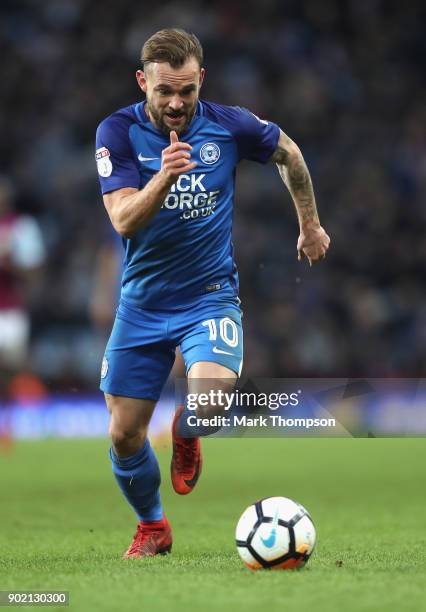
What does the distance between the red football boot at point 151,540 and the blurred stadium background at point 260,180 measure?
618 cm

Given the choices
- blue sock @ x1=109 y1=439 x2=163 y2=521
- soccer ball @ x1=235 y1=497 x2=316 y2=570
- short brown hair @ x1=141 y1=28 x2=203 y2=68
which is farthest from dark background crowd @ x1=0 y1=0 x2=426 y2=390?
soccer ball @ x1=235 y1=497 x2=316 y2=570

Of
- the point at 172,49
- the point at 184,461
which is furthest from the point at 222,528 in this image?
the point at 172,49

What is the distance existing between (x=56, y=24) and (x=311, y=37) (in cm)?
360

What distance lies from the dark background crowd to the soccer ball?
836cm

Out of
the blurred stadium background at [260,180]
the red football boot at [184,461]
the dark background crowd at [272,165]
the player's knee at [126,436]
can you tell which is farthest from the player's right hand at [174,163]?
the dark background crowd at [272,165]

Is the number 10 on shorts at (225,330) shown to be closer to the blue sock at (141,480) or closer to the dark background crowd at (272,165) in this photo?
the blue sock at (141,480)

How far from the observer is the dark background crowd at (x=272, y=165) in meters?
13.8

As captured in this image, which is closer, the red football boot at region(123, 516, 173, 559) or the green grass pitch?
the green grass pitch

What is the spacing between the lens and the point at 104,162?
506cm

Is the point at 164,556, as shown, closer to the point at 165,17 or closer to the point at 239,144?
the point at 239,144

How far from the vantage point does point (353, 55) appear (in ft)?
55.7

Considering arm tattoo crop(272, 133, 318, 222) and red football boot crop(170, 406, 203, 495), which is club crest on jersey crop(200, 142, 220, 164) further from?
red football boot crop(170, 406, 203, 495)

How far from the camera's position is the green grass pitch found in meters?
3.87

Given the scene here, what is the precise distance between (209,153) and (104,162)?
0.47 meters
